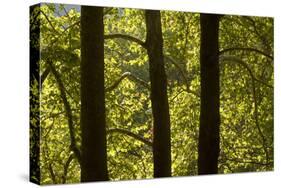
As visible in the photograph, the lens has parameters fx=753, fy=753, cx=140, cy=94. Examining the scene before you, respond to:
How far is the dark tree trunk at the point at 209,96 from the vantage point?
502 inches

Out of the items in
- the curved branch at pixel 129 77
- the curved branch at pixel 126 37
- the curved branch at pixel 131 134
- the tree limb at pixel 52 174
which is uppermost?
the curved branch at pixel 126 37

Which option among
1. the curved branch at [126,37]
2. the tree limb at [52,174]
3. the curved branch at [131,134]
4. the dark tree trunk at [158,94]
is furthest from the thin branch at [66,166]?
the curved branch at [126,37]

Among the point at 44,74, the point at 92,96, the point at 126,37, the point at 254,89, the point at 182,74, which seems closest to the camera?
the point at 44,74

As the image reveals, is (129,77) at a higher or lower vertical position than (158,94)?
higher

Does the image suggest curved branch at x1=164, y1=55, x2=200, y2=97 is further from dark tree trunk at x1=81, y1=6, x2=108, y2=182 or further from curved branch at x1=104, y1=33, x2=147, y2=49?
dark tree trunk at x1=81, y1=6, x2=108, y2=182

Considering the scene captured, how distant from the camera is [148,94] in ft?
40.0

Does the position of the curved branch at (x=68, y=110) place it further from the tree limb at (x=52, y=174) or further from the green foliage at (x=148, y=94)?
the tree limb at (x=52, y=174)

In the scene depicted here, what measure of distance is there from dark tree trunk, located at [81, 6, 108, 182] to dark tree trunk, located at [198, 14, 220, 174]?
190 centimetres

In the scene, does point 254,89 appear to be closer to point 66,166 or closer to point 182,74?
point 182,74

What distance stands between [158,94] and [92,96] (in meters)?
1.21

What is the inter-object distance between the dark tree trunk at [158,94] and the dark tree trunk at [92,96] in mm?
907

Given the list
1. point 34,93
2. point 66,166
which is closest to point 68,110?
point 34,93

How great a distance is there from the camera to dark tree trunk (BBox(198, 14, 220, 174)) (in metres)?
12.8

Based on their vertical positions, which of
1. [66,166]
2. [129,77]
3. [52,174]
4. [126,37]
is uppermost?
[126,37]
